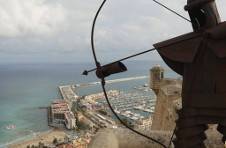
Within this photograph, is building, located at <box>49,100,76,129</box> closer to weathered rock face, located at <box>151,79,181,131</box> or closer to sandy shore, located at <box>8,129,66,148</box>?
sandy shore, located at <box>8,129,66,148</box>

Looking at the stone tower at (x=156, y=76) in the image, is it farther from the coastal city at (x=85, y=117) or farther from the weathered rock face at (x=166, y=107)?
the coastal city at (x=85, y=117)

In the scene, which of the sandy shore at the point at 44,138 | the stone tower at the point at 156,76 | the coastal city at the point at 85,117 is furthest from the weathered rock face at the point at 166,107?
the sandy shore at the point at 44,138

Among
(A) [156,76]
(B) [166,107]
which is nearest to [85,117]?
(A) [156,76]

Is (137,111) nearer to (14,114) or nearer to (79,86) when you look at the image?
(14,114)

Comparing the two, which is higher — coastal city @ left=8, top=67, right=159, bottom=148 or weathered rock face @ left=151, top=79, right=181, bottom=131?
weathered rock face @ left=151, top=79, right=181, bottom=131

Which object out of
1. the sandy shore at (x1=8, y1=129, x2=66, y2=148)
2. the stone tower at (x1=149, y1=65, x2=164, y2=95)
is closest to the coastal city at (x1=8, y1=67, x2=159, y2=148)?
the sandy shore at (x1=8, y1=129, x2=66, y2=148)

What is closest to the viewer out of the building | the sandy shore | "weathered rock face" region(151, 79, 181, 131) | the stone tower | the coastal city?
"weathered rock face" region(151, 79, 181, 131)

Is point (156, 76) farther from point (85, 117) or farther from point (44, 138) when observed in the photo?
point (85, 117)

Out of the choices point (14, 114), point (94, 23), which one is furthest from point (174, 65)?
point (14, 114)
